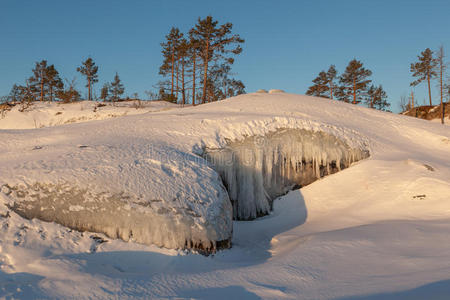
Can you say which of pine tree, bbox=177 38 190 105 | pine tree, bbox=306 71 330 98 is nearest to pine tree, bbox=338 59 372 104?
pine tree, bbox=306 71 330 98

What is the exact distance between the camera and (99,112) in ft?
36.0

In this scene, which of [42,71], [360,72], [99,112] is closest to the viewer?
[99,112]

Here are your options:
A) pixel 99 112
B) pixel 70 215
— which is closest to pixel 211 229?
pixel 70 215

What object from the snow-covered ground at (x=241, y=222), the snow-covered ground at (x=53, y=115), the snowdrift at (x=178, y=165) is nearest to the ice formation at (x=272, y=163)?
the snowdrift at (x=178, y=165)

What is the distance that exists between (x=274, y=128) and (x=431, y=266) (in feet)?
12.5

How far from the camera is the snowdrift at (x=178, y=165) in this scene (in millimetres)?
3100

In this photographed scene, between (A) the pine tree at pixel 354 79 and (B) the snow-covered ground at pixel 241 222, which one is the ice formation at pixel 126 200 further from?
(A) the pine tree at pixel 354 79

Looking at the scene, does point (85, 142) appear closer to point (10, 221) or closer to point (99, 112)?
→ point (10, 221)

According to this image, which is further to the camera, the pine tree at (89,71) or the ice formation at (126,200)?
the pine tree at (89,71)

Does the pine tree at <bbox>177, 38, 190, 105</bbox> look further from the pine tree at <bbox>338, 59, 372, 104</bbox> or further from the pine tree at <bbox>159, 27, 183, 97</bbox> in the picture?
the pine tree at <bbox>338, 59, 372, 104</bbox>

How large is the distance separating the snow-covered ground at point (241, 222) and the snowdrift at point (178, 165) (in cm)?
3

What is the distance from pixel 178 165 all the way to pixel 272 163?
92.4 inches

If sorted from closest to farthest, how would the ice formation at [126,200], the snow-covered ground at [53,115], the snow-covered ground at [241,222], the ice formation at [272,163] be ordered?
the snow-covered ground at [241,222]
the ice formation at [126,200]
the ice formation at [272,163]
the snow-covered ground at [53,115]

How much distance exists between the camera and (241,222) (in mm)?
5109
